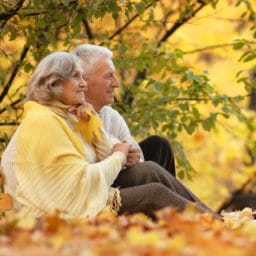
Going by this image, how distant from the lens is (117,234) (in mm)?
2424

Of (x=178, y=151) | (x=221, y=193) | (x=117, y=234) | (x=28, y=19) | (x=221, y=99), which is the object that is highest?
(x=28, y=19)

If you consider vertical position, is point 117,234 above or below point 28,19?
below

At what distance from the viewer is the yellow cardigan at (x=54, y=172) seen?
11.5ft

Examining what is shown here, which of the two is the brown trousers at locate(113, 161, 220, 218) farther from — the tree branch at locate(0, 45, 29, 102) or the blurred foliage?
the tree branch at locate(0, 45, 29, 102)

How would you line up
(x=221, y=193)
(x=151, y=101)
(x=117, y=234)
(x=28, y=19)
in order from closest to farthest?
1. (x=117, y=234)
2. (x=28, y=19)
3. (x=151, y=101)
4. (x=221, y=193)

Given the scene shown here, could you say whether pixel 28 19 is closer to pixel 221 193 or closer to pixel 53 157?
pixel 53 157

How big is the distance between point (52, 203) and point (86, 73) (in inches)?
41.1

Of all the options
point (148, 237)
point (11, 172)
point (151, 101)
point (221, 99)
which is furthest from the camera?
point (151, 101)

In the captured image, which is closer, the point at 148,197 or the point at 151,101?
the point at 148,197

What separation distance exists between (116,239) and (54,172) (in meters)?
1.26

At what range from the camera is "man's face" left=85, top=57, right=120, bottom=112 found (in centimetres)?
432

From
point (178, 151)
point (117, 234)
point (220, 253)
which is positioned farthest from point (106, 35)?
point (220, 253)

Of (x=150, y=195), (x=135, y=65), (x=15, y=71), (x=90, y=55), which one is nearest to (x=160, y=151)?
(x=90, y=55)

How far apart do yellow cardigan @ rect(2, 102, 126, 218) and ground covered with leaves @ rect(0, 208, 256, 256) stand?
0.72 m
